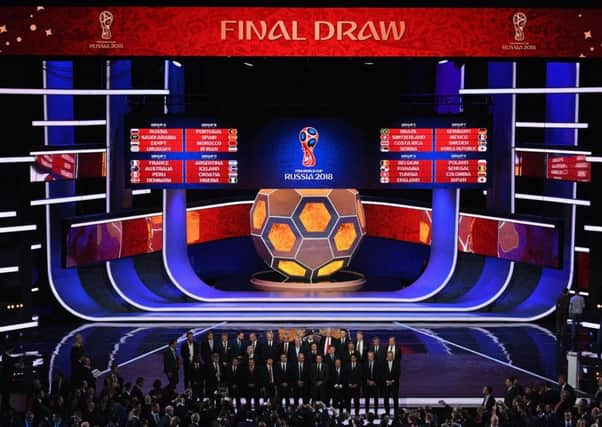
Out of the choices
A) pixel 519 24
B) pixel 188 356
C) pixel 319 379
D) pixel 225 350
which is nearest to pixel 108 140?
pixel 188 356

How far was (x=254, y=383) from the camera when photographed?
16.6 metres

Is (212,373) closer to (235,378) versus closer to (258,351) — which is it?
(235,378)

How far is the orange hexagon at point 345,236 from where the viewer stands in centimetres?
2653

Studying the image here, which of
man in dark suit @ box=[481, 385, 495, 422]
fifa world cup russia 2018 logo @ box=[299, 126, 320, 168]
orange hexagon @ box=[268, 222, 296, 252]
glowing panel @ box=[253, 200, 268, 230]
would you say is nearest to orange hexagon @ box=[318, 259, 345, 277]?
orange hexagon @ box=[268, 222, 296, 252]

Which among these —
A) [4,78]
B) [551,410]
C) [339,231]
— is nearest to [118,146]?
[4,78]

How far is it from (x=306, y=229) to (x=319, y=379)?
33.4 ft

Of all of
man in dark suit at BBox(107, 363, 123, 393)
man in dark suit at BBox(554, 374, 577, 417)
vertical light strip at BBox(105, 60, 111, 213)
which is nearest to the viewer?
man in dark suit at BBox(554, 374, 577, 417)

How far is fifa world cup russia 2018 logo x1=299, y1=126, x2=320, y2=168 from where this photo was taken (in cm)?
2197

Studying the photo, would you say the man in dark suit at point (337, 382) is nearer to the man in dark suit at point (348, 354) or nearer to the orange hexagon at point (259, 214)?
the man in dark suit at point (348, 354)

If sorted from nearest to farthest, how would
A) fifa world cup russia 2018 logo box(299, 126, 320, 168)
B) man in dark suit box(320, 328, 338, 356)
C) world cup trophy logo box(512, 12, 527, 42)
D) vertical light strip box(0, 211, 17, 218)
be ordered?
man in dark suit box(320, 328, 338, 356), world cup trophy logo box(512, 12, 527, 42), vertical light strip box(0, 211, 17, 218), fifa world cup russia 2018 logo box(299, 126, 320, 168)

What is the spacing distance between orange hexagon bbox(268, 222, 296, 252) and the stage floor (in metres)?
3.60

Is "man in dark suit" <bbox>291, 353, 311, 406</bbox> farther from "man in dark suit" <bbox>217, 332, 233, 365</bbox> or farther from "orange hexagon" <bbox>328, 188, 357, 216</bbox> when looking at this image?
"orange hexagon" <bbox>328, 188, 357, 216</bbox>

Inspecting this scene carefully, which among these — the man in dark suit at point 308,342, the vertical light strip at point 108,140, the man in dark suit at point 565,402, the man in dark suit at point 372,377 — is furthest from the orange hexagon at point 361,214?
the man in dark suit at point 565,402

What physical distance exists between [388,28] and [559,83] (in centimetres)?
647
